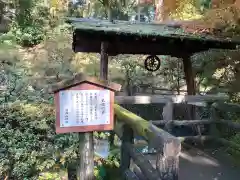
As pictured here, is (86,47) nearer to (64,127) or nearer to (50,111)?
(50,111)

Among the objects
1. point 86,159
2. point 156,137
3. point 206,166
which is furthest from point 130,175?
point 206,166

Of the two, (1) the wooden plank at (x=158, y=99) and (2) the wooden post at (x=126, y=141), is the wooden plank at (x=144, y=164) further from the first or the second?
(1) the wooden plank at (x=158, y=99)

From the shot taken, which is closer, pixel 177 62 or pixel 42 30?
pixel 177 62

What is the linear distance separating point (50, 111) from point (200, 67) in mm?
4710

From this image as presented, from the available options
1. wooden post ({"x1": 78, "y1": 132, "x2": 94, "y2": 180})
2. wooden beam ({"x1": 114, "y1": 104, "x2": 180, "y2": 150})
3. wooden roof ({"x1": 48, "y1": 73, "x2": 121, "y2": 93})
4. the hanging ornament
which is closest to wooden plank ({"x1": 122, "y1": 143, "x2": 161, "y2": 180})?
wooden beam ({"x1": 114, "y1": 104, "x2": 180, "y2": 150})

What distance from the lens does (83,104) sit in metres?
2.97

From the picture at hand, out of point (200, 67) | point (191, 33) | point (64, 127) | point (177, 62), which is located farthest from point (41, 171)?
point (177, 62)

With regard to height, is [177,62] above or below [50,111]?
above

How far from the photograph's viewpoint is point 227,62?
215 inches

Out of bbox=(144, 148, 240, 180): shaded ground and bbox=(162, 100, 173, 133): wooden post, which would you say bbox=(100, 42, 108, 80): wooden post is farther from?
bbox=(144, 148, 240, 180): shaded ground

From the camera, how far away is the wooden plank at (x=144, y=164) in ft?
8.97

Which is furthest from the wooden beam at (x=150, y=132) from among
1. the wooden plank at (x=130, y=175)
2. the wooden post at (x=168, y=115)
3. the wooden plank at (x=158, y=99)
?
the wooden post at (x=168, y=115)

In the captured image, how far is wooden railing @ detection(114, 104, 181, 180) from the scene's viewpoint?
2434 millimetres

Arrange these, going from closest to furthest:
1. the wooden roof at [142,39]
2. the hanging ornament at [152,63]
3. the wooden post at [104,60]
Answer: the wooden roof at [142,39]
the wooden post at [104,60]
the hanging ornament at [152,63]
